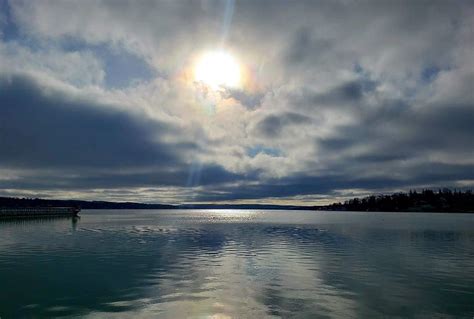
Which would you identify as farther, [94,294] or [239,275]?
[239,275]

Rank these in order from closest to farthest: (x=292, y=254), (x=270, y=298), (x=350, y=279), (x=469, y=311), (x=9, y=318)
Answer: (x=9, y=318) → (x=469, y=311) → (x=270, y=298) → (x=350, y=279) → (x=292, y=254)

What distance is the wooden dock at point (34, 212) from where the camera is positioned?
447 feet

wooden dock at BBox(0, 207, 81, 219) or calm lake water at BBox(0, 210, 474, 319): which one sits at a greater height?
wooden dock at BBox(0, 207, 81, 219)

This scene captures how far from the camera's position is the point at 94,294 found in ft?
83.3

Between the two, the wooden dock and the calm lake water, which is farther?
the wooden dock

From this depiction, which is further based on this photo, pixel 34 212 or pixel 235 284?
pixel 34 212

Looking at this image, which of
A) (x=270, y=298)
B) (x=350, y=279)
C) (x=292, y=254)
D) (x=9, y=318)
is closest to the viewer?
(x=9, y=318)

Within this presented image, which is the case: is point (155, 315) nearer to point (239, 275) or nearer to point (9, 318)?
point (9, 318)

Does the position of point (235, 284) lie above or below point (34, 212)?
below

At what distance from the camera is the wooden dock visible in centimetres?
13612

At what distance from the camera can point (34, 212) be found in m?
151

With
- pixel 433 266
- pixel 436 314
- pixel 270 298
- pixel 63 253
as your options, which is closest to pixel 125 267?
pixel 63 253

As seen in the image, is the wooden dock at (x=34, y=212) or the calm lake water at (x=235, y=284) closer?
the calm lake water at (x=235, y=284)

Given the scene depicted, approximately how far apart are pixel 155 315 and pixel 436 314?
16741 millimetres
